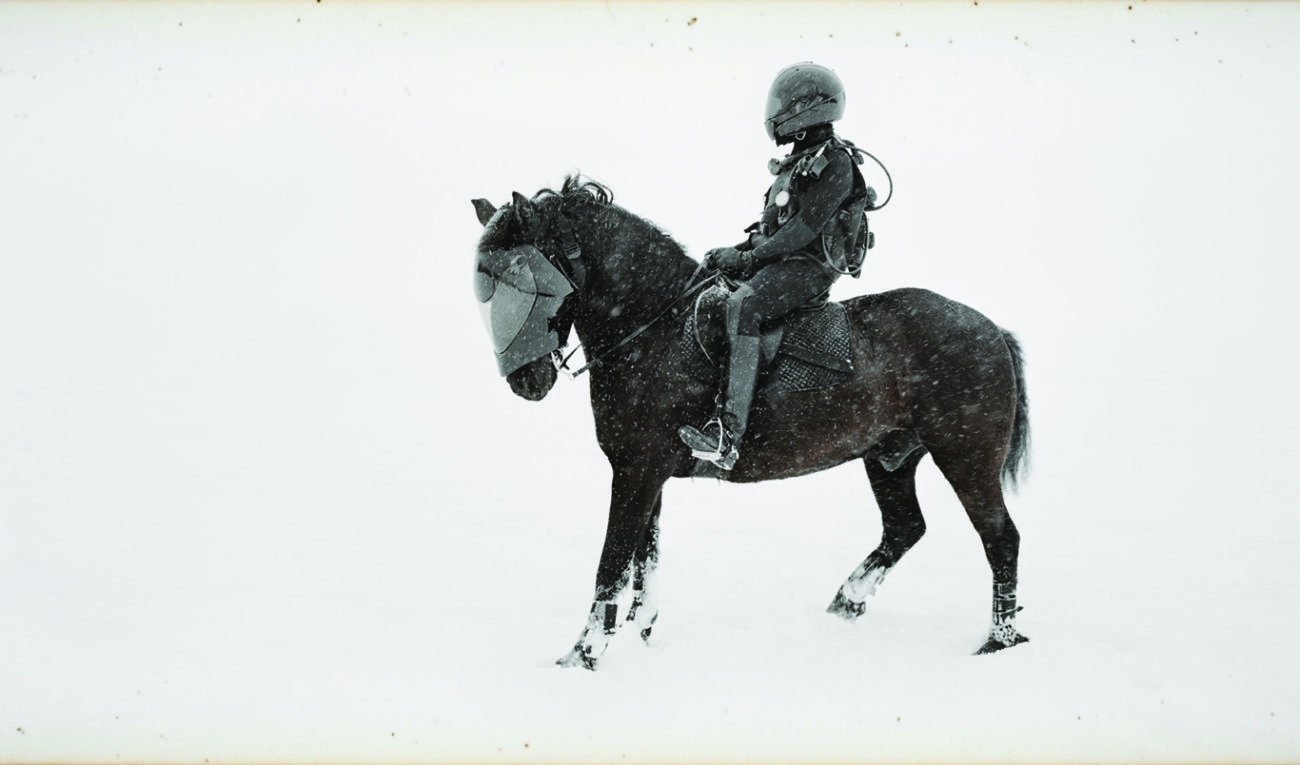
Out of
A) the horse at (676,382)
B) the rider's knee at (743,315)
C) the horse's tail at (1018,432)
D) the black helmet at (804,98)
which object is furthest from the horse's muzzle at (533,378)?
the horse's tail at (1018,432)

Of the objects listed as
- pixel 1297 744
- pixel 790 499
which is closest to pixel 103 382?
pixel 790 499

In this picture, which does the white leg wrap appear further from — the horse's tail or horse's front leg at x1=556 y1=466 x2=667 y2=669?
horse's front leg at x1=556 y1=466 x2=667 y2=669

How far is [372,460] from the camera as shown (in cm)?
994

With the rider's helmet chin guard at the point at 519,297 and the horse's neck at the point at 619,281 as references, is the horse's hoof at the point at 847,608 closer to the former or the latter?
the horse's neck at the point at 619,281

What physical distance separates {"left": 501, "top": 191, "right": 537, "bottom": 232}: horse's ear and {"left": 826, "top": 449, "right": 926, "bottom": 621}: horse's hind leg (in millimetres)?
2486

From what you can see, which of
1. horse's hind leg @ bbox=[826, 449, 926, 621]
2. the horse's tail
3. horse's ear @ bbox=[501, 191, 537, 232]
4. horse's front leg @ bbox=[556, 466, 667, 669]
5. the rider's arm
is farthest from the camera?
horse's hind leg @ bbox=[826, 449, 926, 621]

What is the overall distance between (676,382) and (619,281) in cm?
62

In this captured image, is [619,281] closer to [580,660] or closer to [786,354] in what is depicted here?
[786,354]

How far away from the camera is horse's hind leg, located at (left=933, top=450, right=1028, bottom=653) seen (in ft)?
15.1

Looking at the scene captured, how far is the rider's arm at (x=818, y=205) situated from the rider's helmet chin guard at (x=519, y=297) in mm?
1130

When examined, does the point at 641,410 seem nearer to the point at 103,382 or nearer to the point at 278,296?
the point at 103,382

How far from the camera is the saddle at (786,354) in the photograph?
4367mm

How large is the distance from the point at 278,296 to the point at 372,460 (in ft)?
32.2

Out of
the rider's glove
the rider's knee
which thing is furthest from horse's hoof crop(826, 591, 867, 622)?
the rider's glove
